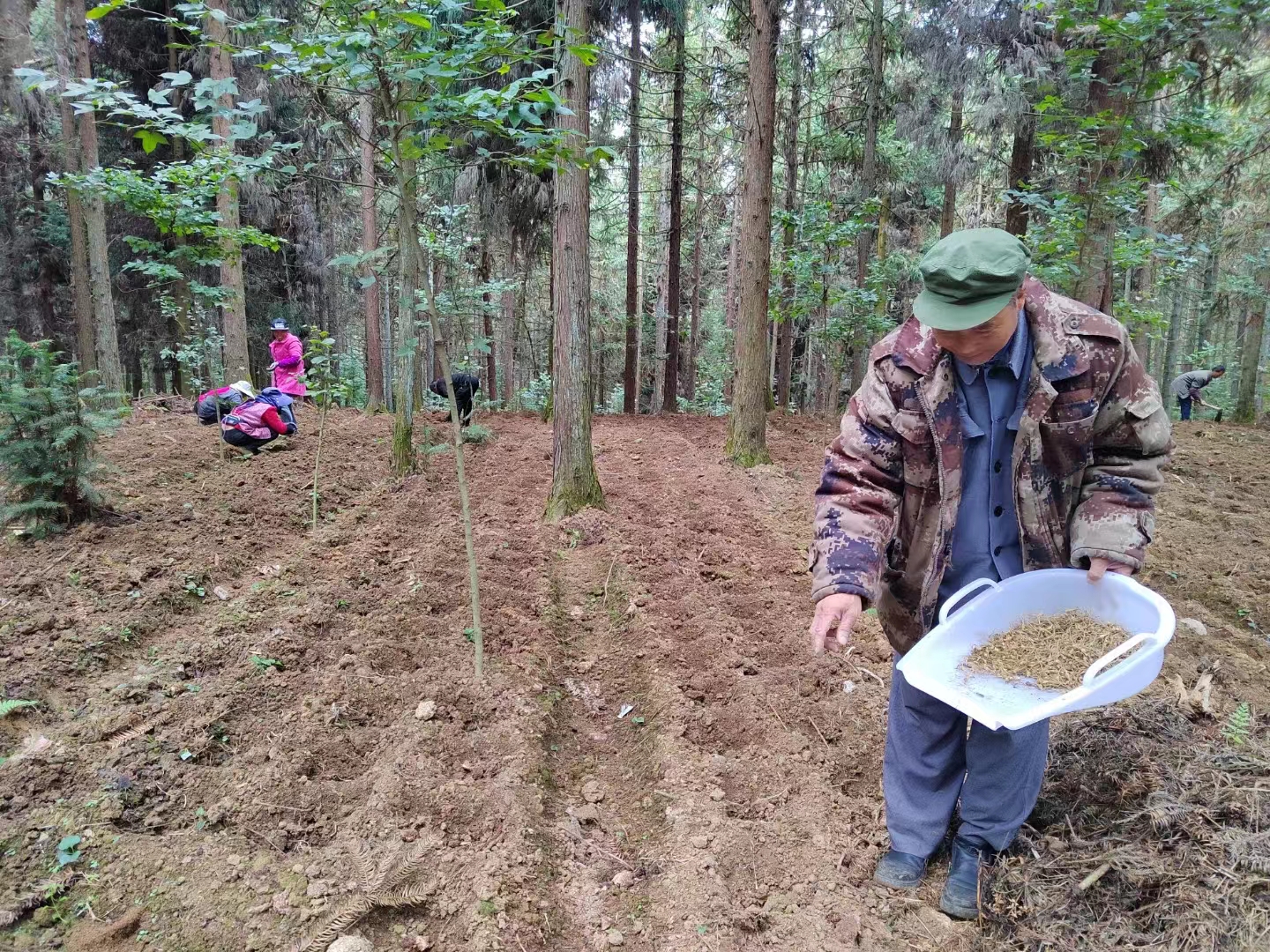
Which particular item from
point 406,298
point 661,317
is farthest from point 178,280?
point 661,317

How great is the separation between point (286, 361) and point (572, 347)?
14.4 ft

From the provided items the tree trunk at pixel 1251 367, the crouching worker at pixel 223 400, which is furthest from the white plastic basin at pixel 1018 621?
the tree trunk at pixel 1251 367

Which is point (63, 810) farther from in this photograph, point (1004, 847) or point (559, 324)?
point (559, 324)

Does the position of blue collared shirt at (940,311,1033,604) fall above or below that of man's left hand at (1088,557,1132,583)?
above

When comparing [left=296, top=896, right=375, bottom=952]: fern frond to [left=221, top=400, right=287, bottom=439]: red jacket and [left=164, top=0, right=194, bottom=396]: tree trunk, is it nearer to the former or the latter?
[left=221, top=400, right=287, bottom=439]: red jacket

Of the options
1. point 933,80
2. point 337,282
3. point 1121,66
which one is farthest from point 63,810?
point 337,282

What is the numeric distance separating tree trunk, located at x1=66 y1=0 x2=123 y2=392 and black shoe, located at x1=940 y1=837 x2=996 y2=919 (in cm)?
1095

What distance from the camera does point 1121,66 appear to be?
5.19 meters

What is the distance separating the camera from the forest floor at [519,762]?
6.44ft

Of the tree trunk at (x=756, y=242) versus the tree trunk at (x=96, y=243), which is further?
the tree trunk at (x=96, y=243)

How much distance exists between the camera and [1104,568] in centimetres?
187

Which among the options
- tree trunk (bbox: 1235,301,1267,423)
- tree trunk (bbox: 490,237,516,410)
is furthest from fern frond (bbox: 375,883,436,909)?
tree trunk (bbox: 490,237,516,410)

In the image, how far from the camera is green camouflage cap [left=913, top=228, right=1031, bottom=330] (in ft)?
5.71

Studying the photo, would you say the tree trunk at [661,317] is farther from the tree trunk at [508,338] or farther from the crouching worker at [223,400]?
the crouching worker at [223,400]
